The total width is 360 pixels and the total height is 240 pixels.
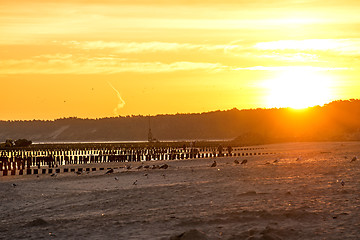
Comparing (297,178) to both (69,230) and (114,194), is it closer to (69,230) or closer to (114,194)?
(114,194)

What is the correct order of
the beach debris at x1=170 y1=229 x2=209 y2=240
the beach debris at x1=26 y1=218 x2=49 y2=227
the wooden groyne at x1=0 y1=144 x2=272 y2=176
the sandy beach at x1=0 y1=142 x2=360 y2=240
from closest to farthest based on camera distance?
the beach debris at x1=170 y1=229 x2=209 y2=240 → the sandy beach at x1=0 y1=142 x2=360 y2=240 → the beach debris at x1=26 y1=218 x2=49 y2=227 → the wooden groyne at x1=0 y1=144 x2=272 y2=176

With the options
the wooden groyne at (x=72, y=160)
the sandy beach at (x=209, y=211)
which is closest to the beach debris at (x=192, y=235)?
the sandy beach at (x=209, y=211)

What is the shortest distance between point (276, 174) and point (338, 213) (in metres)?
13.0

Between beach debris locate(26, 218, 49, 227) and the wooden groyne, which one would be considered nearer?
beach debris locate(26, 218, 49, 227)

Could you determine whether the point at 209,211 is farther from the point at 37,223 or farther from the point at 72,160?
the point at 72,160

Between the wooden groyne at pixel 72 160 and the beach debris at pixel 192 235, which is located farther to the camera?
→ the wooden groyne at pixel 72 160

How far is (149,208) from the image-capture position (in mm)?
22094

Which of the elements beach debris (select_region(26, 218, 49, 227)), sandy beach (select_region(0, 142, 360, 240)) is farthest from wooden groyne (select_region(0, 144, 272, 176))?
beach debris (select_region(26, 218, 49, 227))

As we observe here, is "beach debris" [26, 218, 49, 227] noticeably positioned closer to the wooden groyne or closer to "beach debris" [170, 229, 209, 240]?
"beach debris" [170, 229, 209, 240]

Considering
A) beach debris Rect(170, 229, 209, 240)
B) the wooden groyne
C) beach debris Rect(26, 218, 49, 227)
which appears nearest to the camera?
beach debris Rect(170, 229, 209, 240)

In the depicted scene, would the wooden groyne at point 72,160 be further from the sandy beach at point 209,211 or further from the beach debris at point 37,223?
the beach debris at point 37,223

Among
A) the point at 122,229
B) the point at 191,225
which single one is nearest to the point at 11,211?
the point at 122,229

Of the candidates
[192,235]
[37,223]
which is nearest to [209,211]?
[192,235]

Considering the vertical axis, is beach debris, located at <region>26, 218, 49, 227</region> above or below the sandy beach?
below
